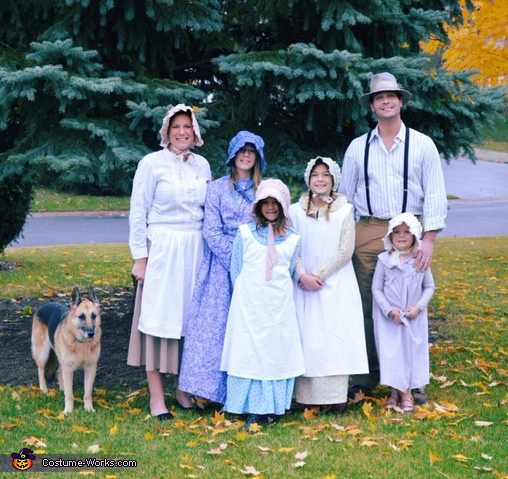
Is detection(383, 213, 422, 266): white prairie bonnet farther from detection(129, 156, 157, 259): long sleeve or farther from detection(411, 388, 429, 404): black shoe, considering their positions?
detection(129, 156, 157, 259): long sleeve

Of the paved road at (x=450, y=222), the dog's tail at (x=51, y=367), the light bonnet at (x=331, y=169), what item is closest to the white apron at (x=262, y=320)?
the light bonnet at (x=331, y=169)

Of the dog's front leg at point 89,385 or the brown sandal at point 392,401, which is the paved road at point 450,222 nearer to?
the dog's front leg at point 89,385

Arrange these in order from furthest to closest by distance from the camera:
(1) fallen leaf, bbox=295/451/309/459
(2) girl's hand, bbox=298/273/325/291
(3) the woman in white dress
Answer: (3) the woman in white dress → (2) girl's hand, bbox=298/273/325/291 → (1) fallen leaf, bbox=295/451/309/459

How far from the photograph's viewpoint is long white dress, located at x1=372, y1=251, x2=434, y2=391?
6.02 m

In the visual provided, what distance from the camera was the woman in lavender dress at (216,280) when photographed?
5930mm

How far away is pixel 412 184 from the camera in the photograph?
20.0ft

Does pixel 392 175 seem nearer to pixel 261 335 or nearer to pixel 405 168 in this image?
pixel 405 168

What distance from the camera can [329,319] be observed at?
19.5 ft

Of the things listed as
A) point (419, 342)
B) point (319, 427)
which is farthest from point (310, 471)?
point (419, 342)

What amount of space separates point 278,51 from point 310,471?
3.55 meters

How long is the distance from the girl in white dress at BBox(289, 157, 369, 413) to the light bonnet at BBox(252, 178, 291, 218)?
269mm

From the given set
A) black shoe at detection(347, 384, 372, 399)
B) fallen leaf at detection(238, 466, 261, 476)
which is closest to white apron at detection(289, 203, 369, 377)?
black shoe at detection(347, 384, 372, 399)

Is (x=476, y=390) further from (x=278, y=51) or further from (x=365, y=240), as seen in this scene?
(x=278, y=51)

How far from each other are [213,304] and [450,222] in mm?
16147
